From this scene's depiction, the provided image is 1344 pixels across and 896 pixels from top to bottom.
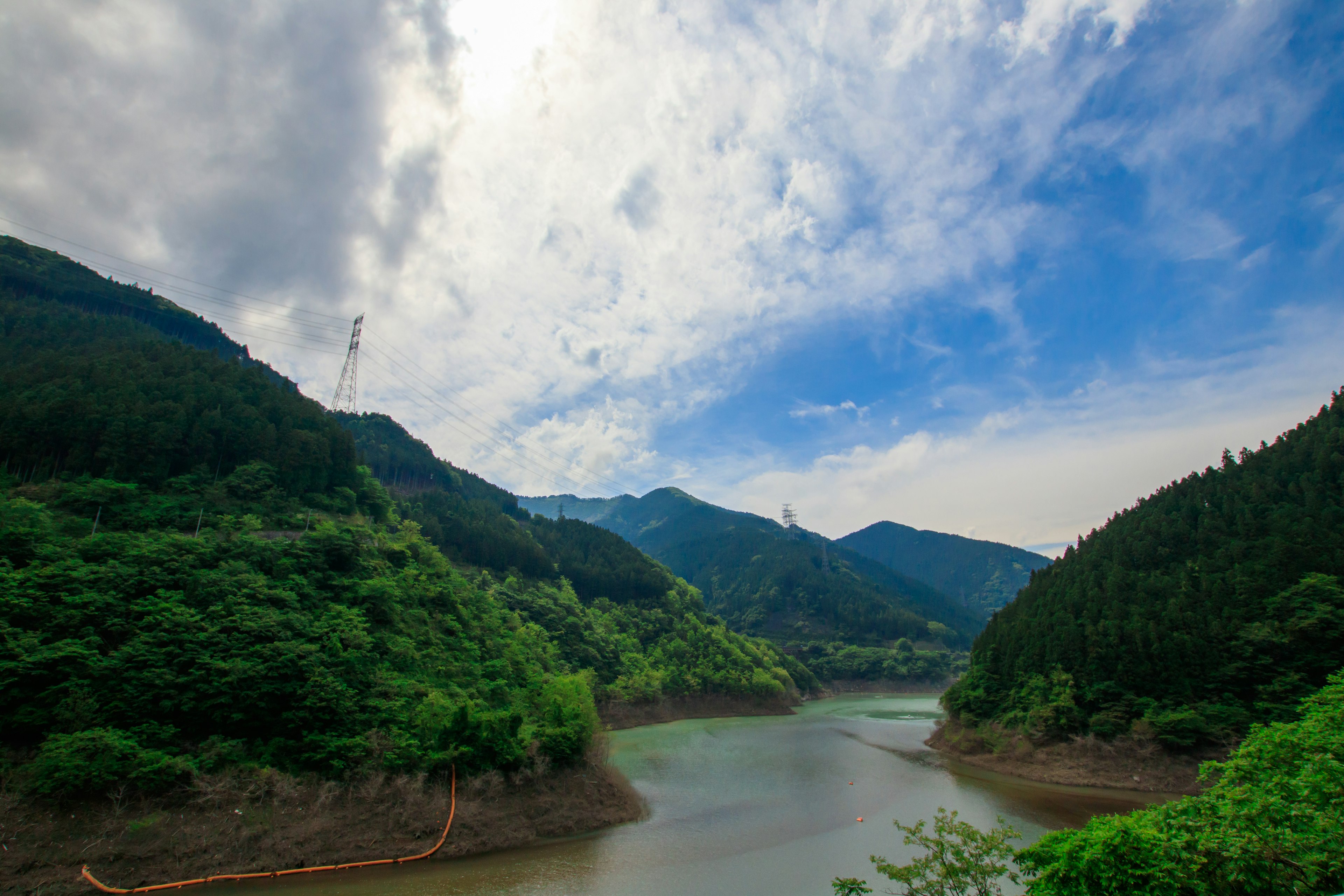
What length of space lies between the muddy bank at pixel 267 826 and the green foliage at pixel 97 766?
1.91 feet

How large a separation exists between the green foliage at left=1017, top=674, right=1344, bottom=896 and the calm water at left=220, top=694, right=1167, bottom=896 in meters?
11.2

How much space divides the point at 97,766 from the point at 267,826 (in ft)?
20.7

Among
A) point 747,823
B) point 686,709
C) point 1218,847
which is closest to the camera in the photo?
point 1218,847

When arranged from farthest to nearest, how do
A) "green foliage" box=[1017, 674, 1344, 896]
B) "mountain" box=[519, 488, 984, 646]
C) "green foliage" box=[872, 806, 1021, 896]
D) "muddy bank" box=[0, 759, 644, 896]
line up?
"mountain" box=[519, 488, 984, 646], "muddy bank" box=[0, 759, 644, 896], "green foliage" box=[872, 806, 1021, 896], "green foliage" box=[1017, 674, 1344, 896]

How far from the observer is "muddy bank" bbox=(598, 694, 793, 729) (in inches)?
2534

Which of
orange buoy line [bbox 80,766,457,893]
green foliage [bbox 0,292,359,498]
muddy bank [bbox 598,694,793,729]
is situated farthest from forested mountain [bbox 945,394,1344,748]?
green foliage [bbox 0,292,359,498]

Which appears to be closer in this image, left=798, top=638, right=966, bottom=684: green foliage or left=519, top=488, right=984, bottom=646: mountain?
left=798, top=638, right=966, bottom=684: green foliage

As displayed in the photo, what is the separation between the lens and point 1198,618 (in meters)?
38.8

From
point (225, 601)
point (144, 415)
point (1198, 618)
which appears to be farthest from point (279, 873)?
point (1198, 618)

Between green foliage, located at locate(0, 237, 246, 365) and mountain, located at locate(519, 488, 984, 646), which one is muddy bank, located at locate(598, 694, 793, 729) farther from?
green foliage, located at locate(0, 237, 246, 365)

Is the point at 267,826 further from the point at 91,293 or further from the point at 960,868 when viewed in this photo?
the point at 91,293

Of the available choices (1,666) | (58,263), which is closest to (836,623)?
(1,666)

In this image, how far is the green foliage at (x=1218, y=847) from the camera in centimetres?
1035

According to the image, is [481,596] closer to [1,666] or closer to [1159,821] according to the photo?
[1,666]
